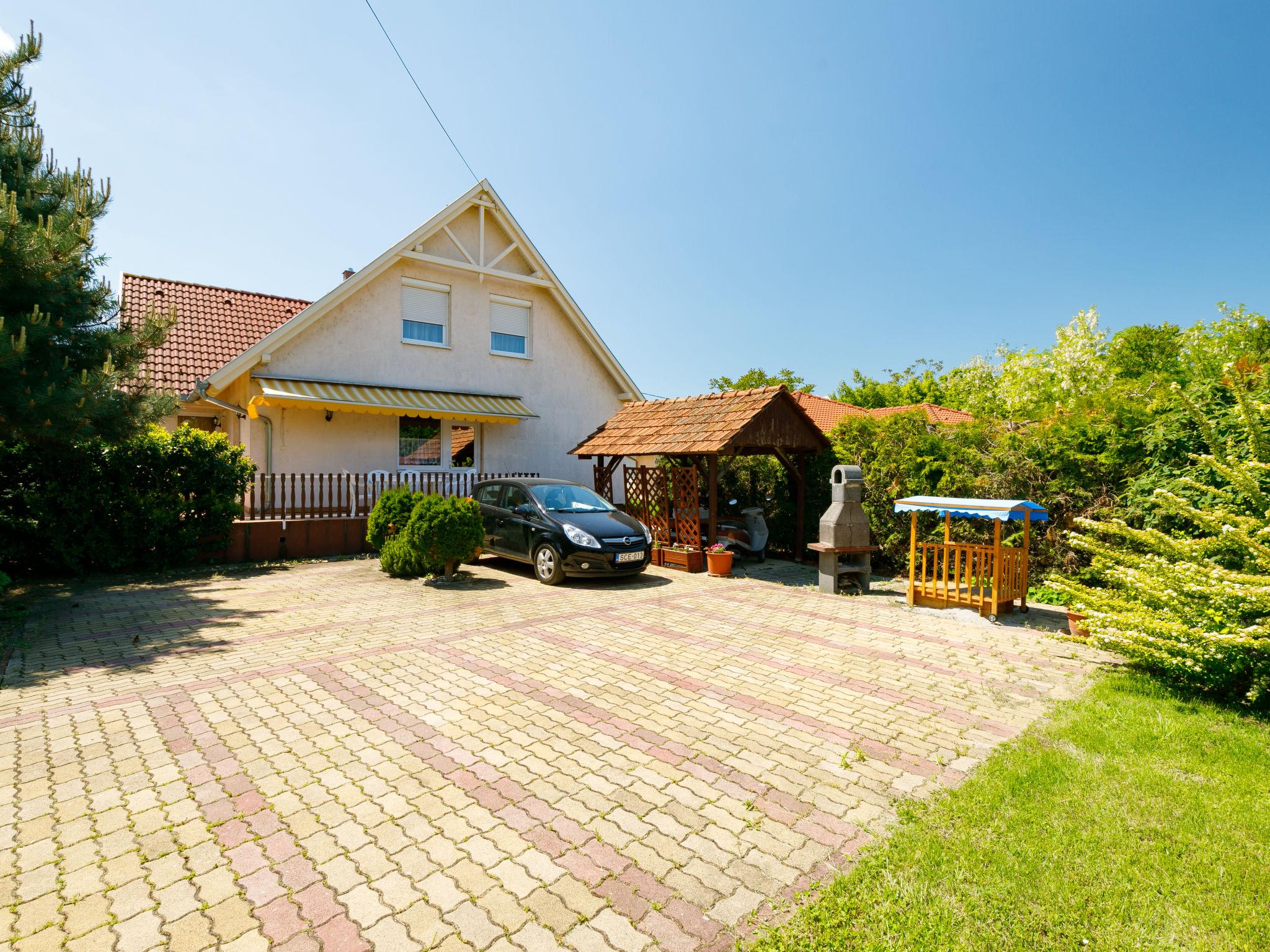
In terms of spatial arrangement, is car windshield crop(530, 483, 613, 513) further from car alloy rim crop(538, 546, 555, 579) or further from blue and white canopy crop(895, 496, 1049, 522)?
blue and white canopy crop(895, 496, 1049, 522)

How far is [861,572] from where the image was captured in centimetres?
1051

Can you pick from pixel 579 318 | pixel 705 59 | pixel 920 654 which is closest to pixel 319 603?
pixel 920 654

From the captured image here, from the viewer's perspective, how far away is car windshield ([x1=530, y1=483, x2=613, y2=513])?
11.6m

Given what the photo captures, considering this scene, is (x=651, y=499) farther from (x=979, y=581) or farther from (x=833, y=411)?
(x=833, y=411)

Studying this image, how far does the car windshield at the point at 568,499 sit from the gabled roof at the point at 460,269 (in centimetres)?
752

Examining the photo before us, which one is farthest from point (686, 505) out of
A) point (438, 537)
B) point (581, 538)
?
point (438, 537)

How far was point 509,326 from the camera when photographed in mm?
18812

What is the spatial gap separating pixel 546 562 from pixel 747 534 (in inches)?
198

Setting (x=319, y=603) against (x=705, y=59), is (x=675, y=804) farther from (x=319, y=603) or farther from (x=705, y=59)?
(x=705, y=59)

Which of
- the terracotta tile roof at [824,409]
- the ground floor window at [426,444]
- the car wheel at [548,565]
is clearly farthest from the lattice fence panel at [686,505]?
the terracotta tile roof at [824,409]

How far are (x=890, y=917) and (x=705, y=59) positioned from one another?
12259 mm

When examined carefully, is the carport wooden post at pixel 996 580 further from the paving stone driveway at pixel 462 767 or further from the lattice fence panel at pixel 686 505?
the lattice fence panel at pixel 686 505

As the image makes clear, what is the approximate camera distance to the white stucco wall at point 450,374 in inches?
605

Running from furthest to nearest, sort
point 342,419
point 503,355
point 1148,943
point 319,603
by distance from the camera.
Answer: point 503,355
point 342,419
point 319,603
point 1148,943
